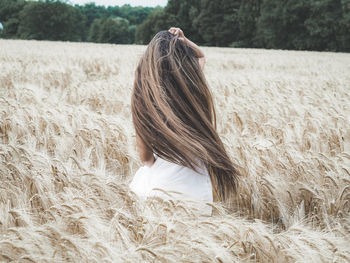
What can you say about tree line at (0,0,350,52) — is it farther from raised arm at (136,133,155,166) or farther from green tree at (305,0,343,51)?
raised arm at (136,133,155,166)

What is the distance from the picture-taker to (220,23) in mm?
50000

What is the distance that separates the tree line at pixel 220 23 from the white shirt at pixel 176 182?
40278 millimetres

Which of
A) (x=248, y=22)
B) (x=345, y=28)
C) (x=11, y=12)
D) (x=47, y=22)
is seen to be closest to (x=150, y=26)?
(x=248, y=22)

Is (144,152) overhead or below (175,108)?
below

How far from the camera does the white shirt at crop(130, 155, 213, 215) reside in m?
1.76

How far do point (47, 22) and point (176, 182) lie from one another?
67.4 metres

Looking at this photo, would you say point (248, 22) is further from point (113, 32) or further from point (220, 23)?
point (113, 32)

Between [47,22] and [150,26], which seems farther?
[47,22]

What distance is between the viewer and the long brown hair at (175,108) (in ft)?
5.85

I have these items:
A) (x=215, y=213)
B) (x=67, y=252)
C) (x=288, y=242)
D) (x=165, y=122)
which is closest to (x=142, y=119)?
(x=165, y=122)

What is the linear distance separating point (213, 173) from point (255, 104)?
8.98 ft

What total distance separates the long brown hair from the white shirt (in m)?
0.05

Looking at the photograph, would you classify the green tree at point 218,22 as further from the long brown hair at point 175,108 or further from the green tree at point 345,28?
the long brown hair at point 175,108

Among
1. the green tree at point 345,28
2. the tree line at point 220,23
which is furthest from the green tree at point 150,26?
the green tree at point 345,28
